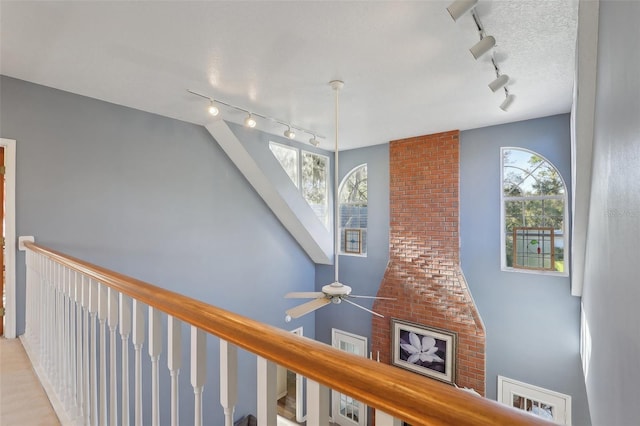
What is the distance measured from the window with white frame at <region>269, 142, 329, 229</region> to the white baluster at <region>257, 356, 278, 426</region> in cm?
445

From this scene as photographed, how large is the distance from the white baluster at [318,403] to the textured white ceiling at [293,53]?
6.87 ft

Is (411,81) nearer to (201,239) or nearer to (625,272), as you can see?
(625,272)

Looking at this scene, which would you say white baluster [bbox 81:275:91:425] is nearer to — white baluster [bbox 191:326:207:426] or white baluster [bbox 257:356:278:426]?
white baluster [bbox 191:326:207:426]

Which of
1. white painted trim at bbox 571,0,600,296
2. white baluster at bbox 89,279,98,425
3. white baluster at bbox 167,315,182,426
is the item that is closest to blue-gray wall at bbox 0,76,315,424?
white baluster at bbox 89,279,98,425

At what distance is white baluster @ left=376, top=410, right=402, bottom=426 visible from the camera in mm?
499

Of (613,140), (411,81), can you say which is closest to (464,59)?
(411,81)

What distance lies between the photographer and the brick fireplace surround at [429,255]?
176 inches

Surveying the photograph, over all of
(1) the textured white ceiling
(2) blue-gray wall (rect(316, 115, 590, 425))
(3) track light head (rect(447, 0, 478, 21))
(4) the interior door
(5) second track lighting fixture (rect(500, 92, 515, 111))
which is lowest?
(4) the interior door

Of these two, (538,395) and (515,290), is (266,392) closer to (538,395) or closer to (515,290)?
(515,290)

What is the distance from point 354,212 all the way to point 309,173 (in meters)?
1.14

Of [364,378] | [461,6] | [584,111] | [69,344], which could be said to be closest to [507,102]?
[584,111]

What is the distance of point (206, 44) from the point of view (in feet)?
7.79

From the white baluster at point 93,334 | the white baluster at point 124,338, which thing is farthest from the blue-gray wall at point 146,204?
the white baluster at point 124,338

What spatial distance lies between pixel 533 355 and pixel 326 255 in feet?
11.0
